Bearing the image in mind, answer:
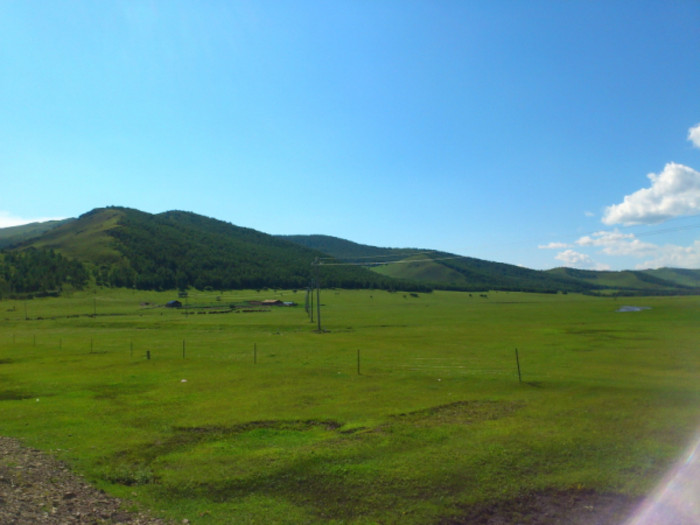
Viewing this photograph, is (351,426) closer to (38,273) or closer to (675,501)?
(675,501)

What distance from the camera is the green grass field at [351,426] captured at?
12.8 metres

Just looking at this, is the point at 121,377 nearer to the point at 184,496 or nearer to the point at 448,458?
the point at 184,496

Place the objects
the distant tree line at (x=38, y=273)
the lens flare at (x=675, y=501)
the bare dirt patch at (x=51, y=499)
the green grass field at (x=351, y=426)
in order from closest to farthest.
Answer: the bare dirt patch at (x=51, y=499)
the lens flare at (x=675, y=501)
the green grass field at (x=351, y=426)
the distant tree line at (x=38, y=273)


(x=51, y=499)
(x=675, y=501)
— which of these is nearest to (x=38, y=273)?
(x=51, y=499)

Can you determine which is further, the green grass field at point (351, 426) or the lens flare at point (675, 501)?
the green grass field at point (351, 426)

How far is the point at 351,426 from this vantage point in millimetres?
Result: 18750

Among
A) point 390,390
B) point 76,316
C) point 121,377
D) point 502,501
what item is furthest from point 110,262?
point 502,501

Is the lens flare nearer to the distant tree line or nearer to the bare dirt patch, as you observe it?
the bare dirt patch

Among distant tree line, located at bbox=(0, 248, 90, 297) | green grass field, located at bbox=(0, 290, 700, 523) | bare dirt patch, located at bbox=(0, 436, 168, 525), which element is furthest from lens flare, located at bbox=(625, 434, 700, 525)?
distant tree line, located at bbox=(0, 248, 90, 297)

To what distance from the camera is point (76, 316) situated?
10506 centimetres

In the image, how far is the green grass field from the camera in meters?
12.8

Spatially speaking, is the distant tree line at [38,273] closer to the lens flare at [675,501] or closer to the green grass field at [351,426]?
the green grass field at [351,426]

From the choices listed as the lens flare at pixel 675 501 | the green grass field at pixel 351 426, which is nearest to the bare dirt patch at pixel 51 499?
the green grass field at pixel 351 426

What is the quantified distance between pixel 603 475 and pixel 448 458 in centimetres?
454
